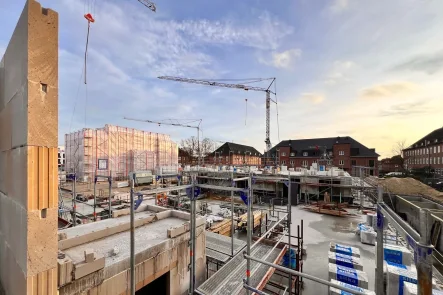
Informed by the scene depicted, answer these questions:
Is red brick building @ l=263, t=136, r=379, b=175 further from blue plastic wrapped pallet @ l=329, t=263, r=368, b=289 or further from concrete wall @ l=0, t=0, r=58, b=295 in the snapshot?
concrete wall @ l=0, t=0, r=58, b=295

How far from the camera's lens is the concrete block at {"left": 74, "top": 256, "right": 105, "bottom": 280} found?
3616 millimetres

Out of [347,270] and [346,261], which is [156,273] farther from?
[346,261]

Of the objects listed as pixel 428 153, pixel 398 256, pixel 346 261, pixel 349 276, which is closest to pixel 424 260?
pixel 349 276

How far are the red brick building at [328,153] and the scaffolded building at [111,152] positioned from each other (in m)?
23.8

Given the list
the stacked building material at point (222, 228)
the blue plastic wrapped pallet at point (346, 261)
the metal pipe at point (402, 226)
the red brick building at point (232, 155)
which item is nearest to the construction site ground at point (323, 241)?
the blue plastic wrapped pallet at point (346, 261)

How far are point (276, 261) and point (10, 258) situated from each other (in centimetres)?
638

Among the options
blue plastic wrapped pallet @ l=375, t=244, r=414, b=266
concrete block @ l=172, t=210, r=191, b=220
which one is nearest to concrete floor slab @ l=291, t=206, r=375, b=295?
blue plastic wrapped pallet @ l=375, t=244, r=414, b=266

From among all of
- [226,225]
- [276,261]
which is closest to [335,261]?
[276,261]

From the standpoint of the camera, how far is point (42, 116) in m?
2.89

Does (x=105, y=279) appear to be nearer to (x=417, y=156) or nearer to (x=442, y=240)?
(x=442, y=240)

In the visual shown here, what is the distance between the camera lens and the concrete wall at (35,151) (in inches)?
110

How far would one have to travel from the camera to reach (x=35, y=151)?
2.85 metres

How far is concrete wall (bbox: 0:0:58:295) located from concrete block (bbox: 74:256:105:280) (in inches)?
20.9

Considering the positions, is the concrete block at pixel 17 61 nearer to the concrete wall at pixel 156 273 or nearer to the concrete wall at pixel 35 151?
the concrete wall at pixel 35 151
